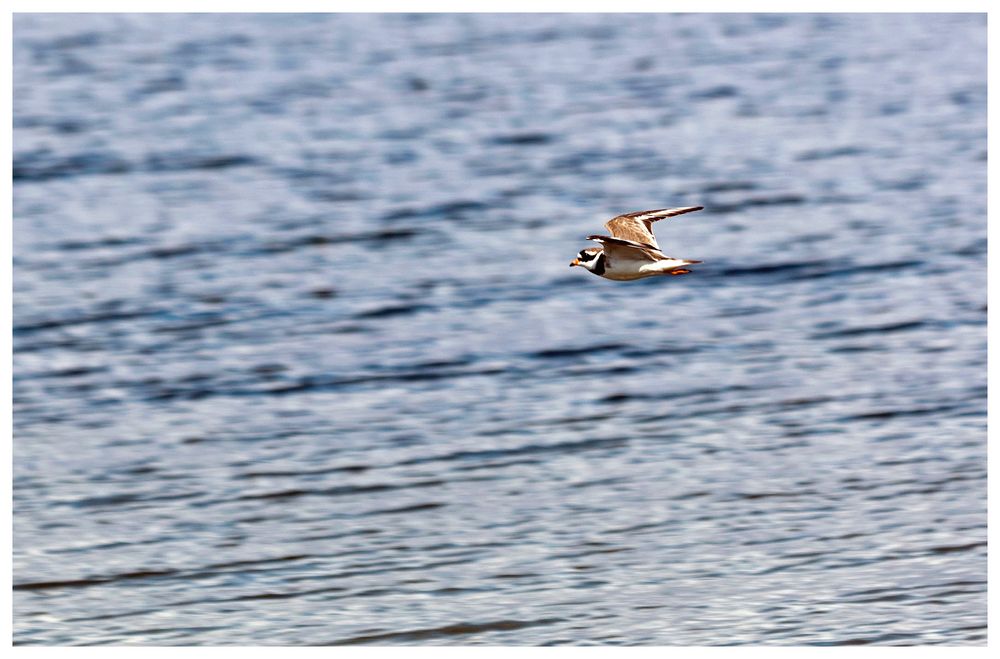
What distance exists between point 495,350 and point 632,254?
180 inches

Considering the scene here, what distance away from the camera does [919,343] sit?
12086 millimetres

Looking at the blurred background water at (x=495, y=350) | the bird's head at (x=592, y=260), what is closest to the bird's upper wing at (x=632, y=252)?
the bird's head at (x=592, y=260)

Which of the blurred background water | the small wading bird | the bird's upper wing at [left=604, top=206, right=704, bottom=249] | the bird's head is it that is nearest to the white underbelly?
the small wading bird

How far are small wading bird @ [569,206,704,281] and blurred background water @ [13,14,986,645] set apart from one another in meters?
1.94

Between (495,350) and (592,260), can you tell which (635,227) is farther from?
(495,350)

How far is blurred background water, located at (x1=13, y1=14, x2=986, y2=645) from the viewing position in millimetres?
8906

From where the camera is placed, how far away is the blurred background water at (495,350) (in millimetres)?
8906

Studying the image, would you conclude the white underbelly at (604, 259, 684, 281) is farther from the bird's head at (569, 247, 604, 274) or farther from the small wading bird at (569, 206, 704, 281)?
the bird's head at (569, 247, 604, 274)

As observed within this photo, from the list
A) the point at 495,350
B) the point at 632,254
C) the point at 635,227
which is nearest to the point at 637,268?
the point at 632,254

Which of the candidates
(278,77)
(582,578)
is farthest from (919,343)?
(278,77)

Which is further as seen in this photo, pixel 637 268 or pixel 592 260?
pixel 592 260

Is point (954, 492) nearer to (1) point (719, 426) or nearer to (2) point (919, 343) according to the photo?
(1) point (719, 426)

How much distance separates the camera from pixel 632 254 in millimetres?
7371

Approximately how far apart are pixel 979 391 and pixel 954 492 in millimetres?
1590
